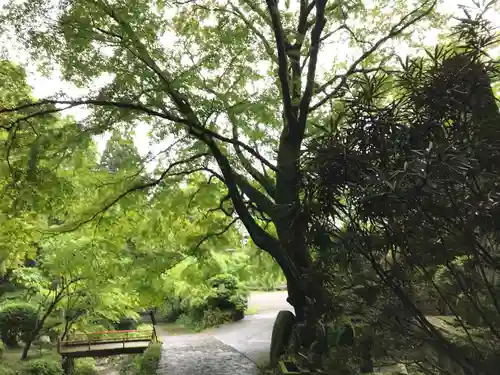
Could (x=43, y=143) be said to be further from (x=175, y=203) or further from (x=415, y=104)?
(x=415, y=104)

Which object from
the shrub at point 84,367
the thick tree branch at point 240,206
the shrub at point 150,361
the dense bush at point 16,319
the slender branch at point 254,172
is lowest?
the shrub at point 84,367

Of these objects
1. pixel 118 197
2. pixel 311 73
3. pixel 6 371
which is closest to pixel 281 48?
pixel 311 73

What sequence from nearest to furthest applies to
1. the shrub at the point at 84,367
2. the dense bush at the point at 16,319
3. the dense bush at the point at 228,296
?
the shrub at the point at 84,367 → the dense bush at the point at 16,319 → the dense bush at the point at 228,296

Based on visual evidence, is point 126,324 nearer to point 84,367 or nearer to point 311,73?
point 84,367

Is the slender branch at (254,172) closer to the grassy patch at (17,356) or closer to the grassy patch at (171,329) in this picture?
the grassy patch at (17,356)

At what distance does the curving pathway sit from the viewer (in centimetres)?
847

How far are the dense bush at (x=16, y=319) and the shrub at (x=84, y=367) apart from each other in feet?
5.44

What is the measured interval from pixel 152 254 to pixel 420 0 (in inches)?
243

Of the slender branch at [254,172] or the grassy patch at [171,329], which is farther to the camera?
the grassy patch at [171,329]

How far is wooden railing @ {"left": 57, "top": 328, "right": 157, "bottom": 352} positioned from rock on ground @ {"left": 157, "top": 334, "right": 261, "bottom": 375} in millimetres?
601

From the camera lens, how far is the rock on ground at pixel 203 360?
27.2ft

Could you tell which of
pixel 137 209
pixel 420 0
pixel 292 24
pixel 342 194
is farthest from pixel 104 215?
pixel 420 0

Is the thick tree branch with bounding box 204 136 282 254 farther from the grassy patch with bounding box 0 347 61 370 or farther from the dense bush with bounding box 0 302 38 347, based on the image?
the dense bush with bounding box 0 302 38 347

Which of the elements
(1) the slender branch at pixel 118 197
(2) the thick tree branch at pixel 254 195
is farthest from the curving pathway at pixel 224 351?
(1) the slender branch at pixel 118 197
